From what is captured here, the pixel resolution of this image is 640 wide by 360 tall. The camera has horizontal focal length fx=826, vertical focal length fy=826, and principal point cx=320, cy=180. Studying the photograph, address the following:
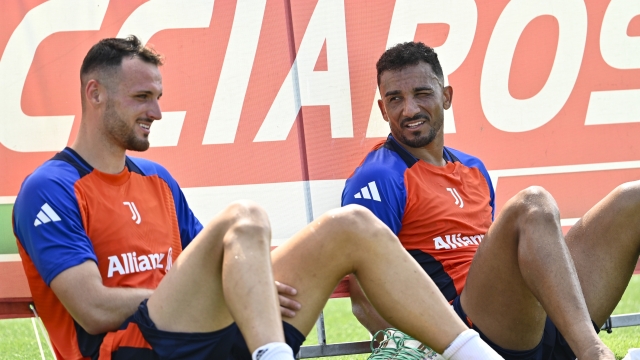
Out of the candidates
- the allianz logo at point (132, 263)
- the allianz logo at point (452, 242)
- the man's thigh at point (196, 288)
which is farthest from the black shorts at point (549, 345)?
the allianz logo at point (132, 263)

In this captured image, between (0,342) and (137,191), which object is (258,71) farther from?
(0,342)

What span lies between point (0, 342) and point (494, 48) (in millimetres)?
3077

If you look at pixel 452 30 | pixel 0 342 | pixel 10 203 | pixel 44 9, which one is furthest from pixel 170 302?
pixel 0 342

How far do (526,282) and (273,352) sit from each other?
103 centimetres

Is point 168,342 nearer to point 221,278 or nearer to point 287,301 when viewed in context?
point 221,278

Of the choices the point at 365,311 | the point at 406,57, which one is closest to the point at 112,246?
the point at 365,311

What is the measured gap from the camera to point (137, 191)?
2971 millimetres

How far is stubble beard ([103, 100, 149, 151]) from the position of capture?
297 cm

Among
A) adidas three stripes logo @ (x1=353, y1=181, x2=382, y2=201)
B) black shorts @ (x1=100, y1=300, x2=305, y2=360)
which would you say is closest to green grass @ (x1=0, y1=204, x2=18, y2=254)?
black shorts @ (x1=100, y1=300, x2=305, y2=360)

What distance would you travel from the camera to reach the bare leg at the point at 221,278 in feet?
7.33

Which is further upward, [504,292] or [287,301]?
[287,301]

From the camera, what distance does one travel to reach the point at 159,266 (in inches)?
113

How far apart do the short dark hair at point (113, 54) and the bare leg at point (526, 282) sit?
1422 mm

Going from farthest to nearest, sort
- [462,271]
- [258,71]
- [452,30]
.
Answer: [452,30] → [258,71] → [462,271]
